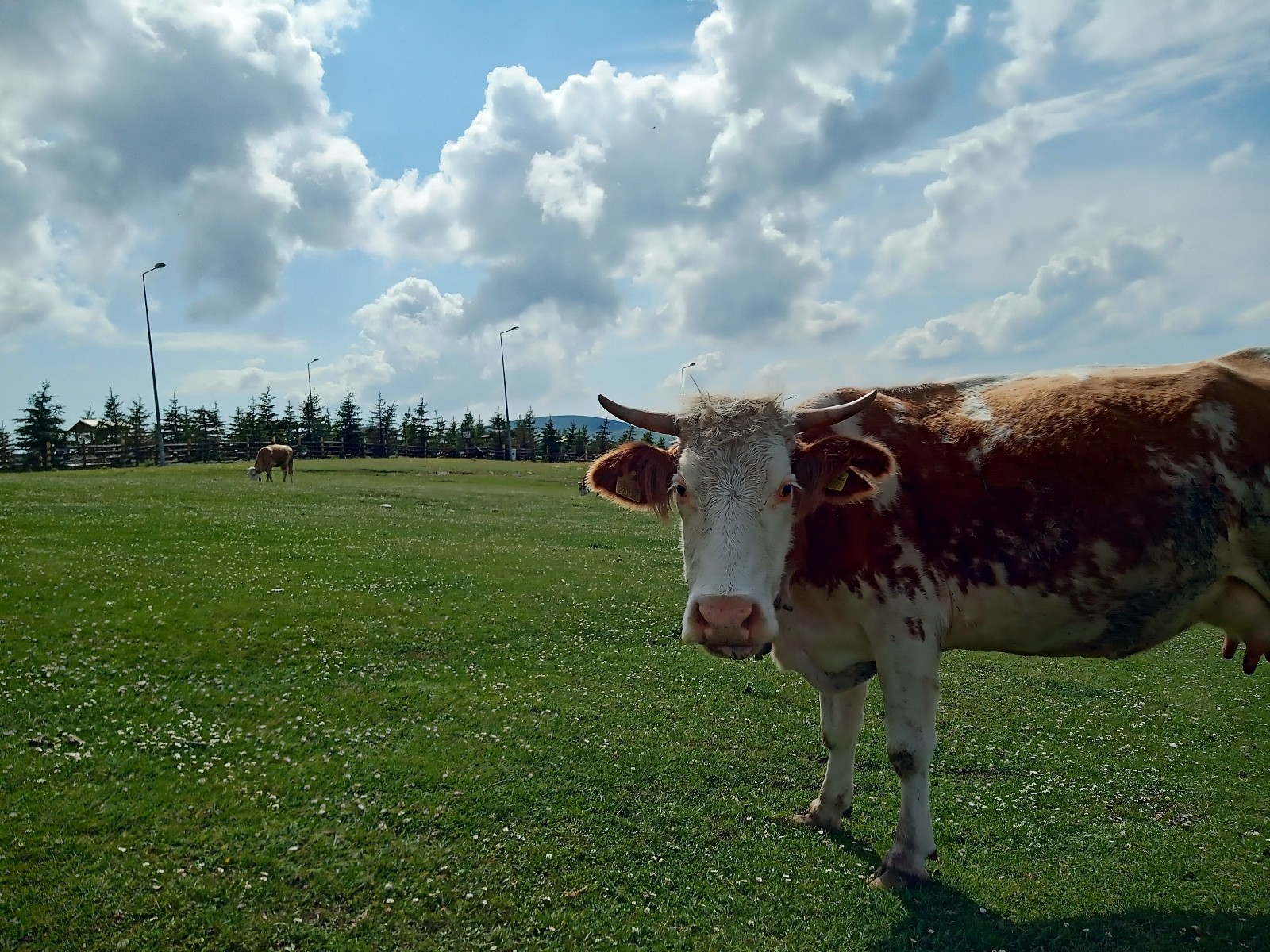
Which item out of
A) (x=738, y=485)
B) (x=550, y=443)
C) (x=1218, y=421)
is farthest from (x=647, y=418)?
(x=550, y=443)

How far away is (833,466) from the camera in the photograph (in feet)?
21.6

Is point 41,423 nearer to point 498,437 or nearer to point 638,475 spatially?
point 498,437

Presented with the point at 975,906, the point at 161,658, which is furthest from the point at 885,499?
the point at 161,658

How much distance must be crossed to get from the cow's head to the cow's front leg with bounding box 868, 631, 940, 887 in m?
1.16

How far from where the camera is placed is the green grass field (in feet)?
18.7

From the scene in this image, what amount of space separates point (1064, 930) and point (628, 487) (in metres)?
4.76

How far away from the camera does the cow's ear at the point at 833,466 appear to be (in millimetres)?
6535

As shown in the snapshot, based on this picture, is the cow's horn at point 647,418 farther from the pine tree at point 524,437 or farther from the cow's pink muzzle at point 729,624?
the pine tree at point 524,437

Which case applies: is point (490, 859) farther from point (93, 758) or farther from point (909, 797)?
point (93, 758)

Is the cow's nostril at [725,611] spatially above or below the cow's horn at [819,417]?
below

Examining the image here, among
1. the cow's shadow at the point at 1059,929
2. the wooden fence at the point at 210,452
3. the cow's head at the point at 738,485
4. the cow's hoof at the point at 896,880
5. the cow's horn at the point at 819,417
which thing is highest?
the wooden fence at the point at 210,452

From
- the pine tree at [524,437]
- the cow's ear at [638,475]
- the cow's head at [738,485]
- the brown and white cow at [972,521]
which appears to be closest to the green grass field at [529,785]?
the brown and white cow at [972,521]

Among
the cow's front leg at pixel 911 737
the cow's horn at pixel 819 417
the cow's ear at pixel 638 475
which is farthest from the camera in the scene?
the cow's ear at pixel 638 475

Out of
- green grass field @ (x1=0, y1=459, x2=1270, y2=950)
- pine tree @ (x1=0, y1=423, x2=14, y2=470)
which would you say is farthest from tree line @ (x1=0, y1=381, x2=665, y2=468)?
green grass field @ (x1=0, y1=459, x2=1270, y2=950)
